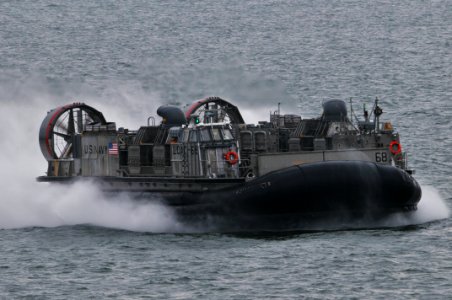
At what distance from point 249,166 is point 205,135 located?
2.00 meters

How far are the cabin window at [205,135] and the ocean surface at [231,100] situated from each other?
287 centimetres

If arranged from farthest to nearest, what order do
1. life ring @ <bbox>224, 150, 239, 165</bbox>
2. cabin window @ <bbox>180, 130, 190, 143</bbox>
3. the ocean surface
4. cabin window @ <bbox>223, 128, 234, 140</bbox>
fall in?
cabin window @ <bbox>180, 130, 190, 143</bbox> < cabin window @ <bbox>223, 128, 234, 140</bbox> < life ring @ <bbox>224, 150, 239, 165</bbox> < the ocean surface

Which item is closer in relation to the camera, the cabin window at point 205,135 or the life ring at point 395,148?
the cabin window at point 205,135

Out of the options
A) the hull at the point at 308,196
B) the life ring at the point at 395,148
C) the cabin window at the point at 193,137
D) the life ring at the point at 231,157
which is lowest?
the hull at the point at 308,196

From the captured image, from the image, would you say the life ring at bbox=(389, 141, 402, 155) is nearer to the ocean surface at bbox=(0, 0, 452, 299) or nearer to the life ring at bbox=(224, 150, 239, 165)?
the ocean surface at bbox=(0, 0, 452, 299)

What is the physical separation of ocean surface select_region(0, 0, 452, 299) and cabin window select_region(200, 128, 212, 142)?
2.87 m

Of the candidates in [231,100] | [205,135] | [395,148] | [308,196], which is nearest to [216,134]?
[205,135]

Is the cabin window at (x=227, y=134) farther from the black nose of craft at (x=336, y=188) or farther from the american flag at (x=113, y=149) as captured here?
the american flag at (x=113, y=149)

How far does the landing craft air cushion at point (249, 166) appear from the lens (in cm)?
4341

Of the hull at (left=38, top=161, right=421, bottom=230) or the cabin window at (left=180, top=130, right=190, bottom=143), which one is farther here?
the cabin window at (left=180, top=130, right=190, bottom=143)

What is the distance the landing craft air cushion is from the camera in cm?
4341

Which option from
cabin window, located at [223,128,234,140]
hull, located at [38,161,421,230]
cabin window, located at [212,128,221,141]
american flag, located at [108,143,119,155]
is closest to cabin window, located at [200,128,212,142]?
cabin window, located at [212,128,221,141]

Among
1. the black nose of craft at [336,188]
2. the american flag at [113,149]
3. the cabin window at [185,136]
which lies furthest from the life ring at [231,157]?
the american flag at [113,149]

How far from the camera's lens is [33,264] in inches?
1607
